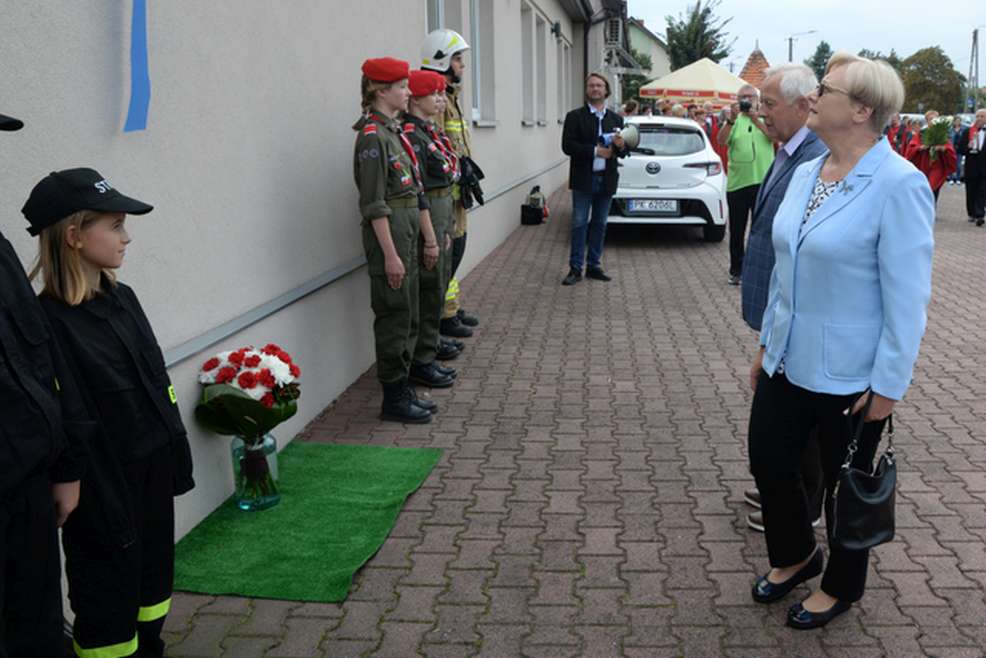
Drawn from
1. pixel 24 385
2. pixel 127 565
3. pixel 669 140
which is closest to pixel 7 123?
pixel 24 385

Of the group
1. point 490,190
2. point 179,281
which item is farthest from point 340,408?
point 490,190

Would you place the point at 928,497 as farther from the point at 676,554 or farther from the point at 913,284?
the point at 913,284

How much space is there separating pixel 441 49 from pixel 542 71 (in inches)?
502

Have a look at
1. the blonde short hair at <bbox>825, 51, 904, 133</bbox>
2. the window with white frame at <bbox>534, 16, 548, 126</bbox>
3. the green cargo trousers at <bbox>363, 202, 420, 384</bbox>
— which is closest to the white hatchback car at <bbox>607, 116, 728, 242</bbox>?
the window with white frame at <bbox>534, 16, 548, 126</bbox>

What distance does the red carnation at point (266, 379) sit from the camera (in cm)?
422

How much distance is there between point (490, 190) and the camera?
40.3 feet

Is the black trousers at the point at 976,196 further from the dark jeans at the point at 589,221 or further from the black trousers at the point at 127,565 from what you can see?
the black trousers at the point at 127,565

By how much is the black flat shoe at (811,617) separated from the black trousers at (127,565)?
2108 mm

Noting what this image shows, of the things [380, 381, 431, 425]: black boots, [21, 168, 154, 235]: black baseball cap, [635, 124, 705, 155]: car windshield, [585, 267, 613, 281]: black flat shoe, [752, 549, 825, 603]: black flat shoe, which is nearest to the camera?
[21, 168, 154, 235]: black baseball cap

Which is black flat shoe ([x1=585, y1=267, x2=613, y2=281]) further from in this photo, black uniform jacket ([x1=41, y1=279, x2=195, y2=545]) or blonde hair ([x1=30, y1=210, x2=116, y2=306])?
blonde hair ([x1=30, y1=210, x2=116, y2=306])

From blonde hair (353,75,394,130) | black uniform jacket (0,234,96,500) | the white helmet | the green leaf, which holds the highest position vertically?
the white helmet

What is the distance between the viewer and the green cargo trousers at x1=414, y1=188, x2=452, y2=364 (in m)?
6.28

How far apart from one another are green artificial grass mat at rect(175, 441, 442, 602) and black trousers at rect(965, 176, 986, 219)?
1404 cm

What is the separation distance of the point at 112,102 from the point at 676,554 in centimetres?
282
